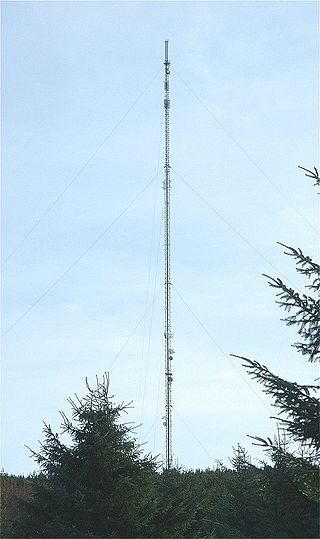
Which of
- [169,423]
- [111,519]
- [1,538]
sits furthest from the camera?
[169,423]

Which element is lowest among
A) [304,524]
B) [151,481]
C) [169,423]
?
[304,524]

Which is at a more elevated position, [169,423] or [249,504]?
[169,423]

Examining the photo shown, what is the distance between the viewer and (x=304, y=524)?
31.9 feet

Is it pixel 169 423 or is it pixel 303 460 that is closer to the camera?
pixel 303 460

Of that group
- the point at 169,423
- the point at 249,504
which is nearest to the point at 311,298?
the point at 249,504

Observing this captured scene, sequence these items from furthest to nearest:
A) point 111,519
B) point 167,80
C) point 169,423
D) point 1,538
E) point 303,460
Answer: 1. point 167,80
2. point 169,423
3. point 1,538
4. point 111,519
5. point 303,460

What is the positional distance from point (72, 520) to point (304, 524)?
3835 millimetres

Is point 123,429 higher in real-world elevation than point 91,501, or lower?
higher

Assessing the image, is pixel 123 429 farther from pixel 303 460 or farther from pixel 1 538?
pixel 303 460

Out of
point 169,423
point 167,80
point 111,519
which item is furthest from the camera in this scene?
point 167,80

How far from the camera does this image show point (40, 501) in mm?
12648

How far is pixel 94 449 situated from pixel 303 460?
16.0 feet

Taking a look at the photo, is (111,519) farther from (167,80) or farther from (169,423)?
(167,80)

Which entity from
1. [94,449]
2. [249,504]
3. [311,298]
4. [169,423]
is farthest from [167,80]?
[311,298]
